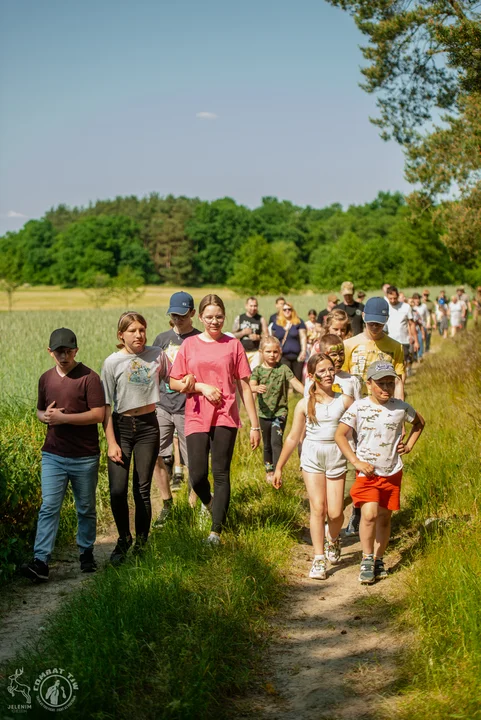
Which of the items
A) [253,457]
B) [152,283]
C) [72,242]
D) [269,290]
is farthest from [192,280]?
[253,457]

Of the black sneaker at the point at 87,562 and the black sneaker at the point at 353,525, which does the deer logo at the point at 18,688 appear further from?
the black sneaker at the point at 353,525

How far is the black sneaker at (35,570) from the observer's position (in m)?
6.15

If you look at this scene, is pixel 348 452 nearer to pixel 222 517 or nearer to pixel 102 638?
pixel 222 517

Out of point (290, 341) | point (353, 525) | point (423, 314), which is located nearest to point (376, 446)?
point (353, 525)

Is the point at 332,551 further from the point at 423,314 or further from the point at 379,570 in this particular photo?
the point at 423,314

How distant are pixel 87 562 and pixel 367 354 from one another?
2.97 meters

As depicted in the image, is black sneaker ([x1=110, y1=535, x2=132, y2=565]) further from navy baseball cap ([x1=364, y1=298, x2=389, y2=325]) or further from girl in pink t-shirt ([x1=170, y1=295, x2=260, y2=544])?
navy baseball cap ([x1=364, y1=298, x2=389, y2=325])

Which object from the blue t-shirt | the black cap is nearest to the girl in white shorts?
the black cap

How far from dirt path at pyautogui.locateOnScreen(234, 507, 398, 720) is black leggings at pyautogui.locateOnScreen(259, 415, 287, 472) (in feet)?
8.19

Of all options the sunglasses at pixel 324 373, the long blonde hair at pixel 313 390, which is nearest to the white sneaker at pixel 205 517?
the long blonde hair at pixel 313 390

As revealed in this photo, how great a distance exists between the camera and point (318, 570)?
19.7 feet

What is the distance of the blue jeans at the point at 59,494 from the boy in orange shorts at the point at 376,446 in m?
2.03

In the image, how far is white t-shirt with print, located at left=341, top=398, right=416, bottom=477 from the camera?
18.7ft

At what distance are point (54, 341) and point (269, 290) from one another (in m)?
57.6
